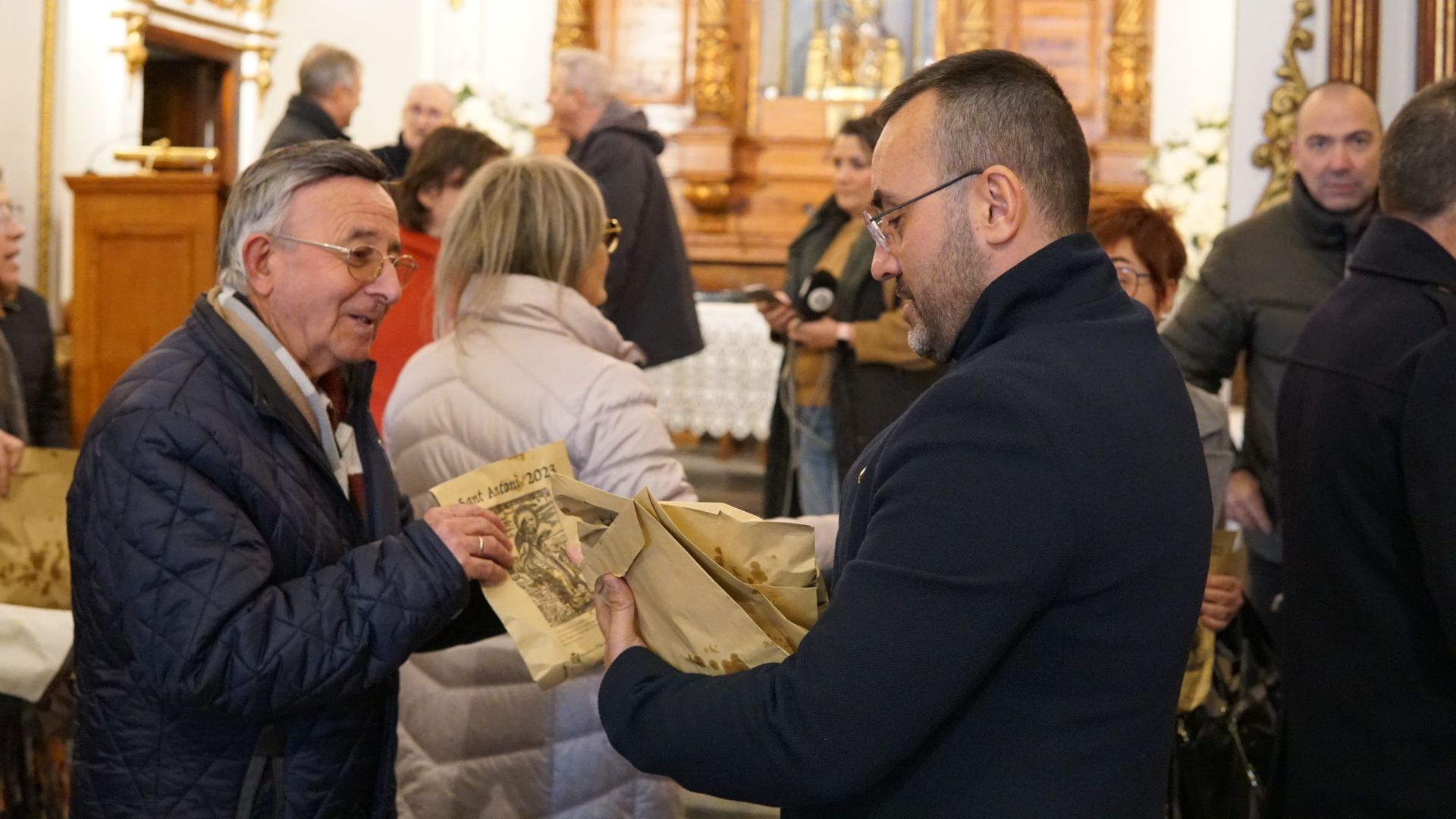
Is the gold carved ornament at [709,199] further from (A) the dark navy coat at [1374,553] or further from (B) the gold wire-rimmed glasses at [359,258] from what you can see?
(B) the gold wire-rimmed glasses at [359,258]

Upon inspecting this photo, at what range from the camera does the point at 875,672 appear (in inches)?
54.1

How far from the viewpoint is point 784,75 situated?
1018 cm

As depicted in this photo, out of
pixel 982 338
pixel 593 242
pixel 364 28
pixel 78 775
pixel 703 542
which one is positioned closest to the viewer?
pixel 982 338

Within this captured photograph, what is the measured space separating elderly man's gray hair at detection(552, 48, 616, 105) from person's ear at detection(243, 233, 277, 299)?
331 cm

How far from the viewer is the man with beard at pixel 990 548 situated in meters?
1.38

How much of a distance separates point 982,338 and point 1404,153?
125 cm

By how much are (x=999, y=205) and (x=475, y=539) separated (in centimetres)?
91

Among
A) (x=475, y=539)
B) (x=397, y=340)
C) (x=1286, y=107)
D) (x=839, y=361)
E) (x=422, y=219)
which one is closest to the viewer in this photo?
(x=475, y=539)

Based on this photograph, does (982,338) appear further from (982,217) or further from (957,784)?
(957,784)

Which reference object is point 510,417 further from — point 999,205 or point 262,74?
point 262,74

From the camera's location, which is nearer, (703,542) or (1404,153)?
(703,542)

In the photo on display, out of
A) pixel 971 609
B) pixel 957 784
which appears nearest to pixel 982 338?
pixel 971 609

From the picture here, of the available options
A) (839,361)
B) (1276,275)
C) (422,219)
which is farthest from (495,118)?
(1276,275)

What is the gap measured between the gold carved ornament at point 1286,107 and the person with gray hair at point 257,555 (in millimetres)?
3118
